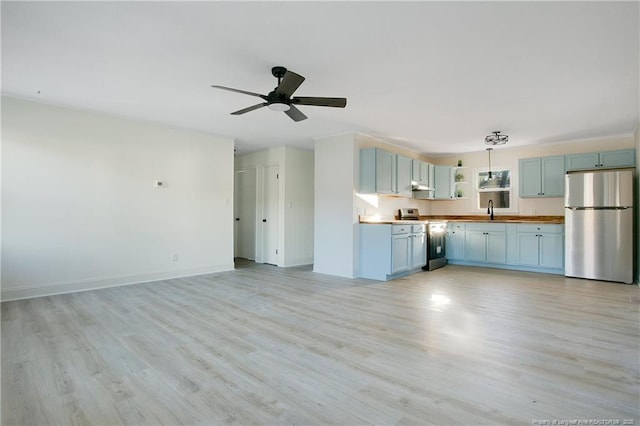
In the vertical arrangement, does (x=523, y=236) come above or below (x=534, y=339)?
above

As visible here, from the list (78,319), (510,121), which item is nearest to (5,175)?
(78,319)

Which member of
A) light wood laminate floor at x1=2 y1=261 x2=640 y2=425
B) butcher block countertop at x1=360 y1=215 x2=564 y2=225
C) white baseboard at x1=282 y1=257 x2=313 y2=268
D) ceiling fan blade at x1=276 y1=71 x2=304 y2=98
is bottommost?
light wood laminate floor at x1=2 y1=261 x2=640 y2=425

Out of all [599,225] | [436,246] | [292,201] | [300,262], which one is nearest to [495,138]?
[599,225]

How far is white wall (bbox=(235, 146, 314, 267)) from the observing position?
21.6 ft

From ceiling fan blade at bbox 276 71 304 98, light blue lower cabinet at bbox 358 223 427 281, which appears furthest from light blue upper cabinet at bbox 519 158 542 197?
ceiling fan blade at bbox 276 71 304 98

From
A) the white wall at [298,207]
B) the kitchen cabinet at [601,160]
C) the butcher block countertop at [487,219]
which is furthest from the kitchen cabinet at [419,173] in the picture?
the kitchen cabinet at [601,160]

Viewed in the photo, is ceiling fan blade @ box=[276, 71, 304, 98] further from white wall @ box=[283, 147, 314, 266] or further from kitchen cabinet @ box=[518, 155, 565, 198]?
kitchen cabinet @ box=[518, 155, 565, 198]

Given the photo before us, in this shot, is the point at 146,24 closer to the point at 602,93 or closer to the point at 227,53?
the point at 227,53

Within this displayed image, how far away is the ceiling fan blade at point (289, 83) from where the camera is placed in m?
2.60

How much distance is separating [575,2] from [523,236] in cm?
492

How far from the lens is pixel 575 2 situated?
2066 mm

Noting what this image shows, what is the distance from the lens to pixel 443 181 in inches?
283

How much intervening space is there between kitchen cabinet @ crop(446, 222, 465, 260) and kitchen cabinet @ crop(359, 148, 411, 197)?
186 centimetres

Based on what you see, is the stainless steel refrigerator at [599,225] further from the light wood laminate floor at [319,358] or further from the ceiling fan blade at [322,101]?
the ceiling fan blade at [322,101]
